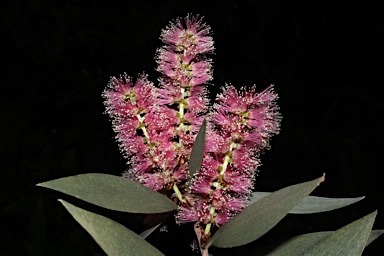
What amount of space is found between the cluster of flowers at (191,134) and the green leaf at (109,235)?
0.07 metres

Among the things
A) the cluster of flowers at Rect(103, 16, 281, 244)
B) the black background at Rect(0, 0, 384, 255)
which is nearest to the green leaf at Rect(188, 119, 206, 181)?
the cluster of flowers at Rect(103, 16, 281, 244)

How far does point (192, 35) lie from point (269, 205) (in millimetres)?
204

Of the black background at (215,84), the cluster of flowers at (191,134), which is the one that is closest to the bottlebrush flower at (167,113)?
the cluster of flowers at (191,134)

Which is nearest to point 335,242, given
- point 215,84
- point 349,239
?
point 349,239

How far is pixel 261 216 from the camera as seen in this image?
0.51 metres

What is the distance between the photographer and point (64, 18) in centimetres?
265

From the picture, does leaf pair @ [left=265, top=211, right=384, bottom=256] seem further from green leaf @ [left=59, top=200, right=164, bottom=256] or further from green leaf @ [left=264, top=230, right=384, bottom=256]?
green leaf @ [left=59, top=200, right=164, bottom=256]

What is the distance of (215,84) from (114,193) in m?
1.85

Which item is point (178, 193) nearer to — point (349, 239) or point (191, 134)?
point (191, 134)

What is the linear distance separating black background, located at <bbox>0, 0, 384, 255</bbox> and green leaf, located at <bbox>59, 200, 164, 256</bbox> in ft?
5.18

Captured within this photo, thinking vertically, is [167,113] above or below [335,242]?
above

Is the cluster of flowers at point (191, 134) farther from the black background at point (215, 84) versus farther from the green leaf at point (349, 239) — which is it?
the black background at point (215, 84)

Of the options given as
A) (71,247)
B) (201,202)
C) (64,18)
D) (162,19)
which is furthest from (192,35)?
(64,18)

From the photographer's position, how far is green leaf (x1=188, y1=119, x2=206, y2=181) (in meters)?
0.51
